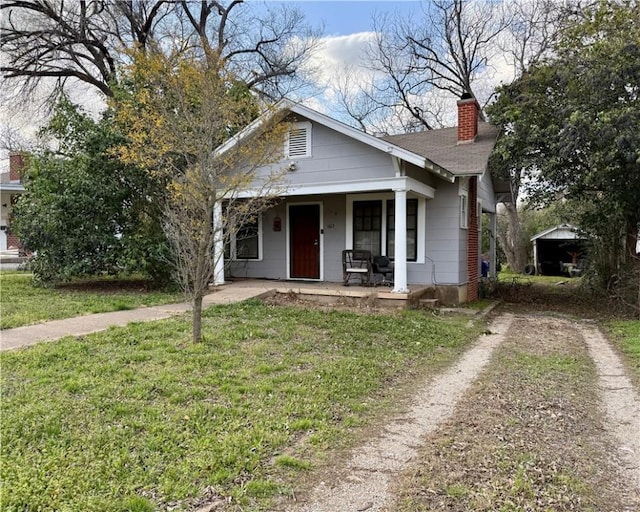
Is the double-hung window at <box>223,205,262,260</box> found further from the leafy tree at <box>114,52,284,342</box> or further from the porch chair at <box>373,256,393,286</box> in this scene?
the leafy tree at <box>114,52,284,342</box>

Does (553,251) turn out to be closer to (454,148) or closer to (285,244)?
(454,148)

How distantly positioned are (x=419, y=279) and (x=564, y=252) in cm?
1562

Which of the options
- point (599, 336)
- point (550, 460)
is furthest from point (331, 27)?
point (550, 460)

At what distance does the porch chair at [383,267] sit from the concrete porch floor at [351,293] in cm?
29

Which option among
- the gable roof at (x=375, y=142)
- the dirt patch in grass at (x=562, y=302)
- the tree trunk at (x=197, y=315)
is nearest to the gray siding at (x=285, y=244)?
the gable roof at (x=375, y=142)

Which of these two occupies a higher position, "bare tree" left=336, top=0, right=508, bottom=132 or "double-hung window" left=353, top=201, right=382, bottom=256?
"bare tree" left=336, top=0, right=508, bottom=132

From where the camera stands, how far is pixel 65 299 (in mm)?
9180

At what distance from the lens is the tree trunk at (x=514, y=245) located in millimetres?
23281

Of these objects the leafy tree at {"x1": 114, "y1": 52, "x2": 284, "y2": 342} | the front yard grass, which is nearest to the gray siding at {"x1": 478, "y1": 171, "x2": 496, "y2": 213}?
the front yard grass

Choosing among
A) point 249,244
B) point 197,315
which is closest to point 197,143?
point 197,315

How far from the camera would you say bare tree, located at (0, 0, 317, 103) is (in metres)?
17.0

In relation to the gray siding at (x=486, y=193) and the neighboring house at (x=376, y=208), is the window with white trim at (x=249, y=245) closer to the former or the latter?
the neighboring house at (x=376, y=208)

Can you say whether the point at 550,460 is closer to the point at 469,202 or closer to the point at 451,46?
the point at 469,202

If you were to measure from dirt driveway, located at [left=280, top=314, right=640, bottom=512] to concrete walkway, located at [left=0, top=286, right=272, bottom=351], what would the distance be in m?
4.58
